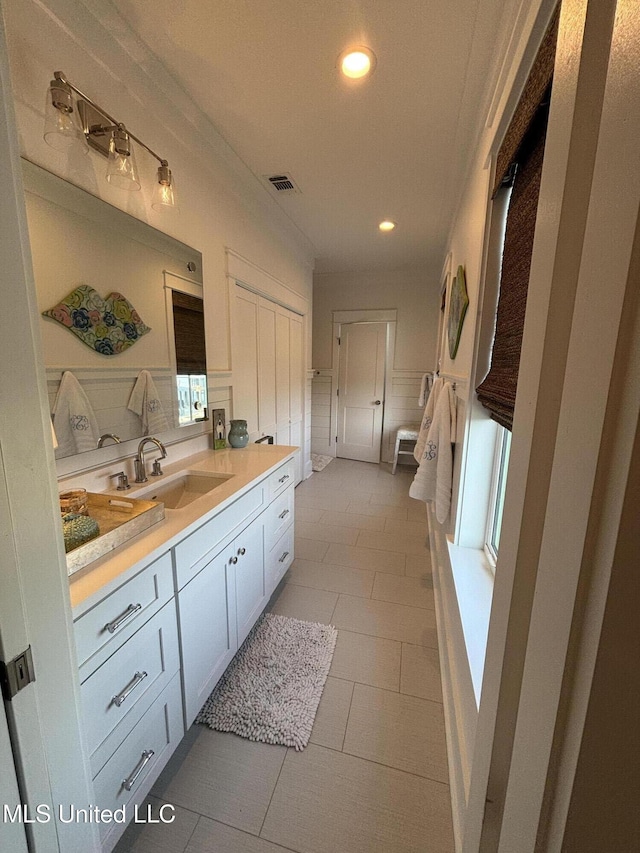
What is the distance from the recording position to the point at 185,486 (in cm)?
177

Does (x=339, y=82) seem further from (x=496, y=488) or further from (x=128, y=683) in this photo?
(x=128, y=683)

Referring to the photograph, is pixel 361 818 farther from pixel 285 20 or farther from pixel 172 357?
pixel 285 20

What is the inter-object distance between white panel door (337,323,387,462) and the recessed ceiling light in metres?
3.36

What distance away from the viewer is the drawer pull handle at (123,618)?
34.9 inches

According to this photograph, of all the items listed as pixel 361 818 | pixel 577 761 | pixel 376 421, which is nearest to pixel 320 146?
pixel 577 761

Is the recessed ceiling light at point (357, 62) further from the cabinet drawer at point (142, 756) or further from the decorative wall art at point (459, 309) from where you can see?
the cabinet drawer at point (142, 756)

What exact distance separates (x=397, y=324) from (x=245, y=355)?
2.85 m

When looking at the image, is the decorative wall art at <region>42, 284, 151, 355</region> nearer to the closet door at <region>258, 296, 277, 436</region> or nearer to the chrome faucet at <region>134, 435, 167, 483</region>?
the chrome faucet at <region>134, 435, 167, 483</region>

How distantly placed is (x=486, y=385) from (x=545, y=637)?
1.09 metres

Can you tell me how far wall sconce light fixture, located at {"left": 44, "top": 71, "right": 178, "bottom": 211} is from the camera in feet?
3.56

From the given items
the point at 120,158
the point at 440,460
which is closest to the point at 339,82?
the point at 120,158

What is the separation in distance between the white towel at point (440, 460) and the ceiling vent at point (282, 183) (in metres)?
1.83

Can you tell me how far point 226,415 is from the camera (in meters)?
2.39

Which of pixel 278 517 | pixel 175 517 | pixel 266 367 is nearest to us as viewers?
pixel 175 517
